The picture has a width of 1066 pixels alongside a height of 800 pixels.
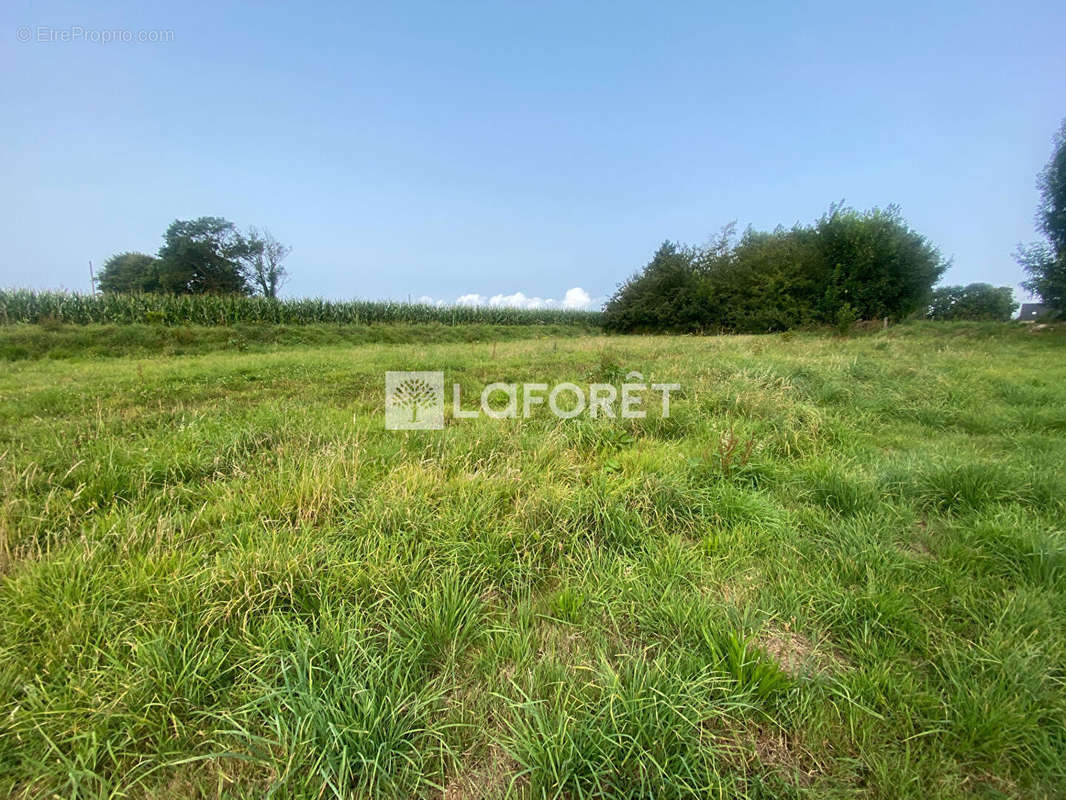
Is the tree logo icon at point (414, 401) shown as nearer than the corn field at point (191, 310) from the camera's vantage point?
Yes

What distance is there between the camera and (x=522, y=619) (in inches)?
59.9

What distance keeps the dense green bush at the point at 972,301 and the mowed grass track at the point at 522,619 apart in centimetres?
4086

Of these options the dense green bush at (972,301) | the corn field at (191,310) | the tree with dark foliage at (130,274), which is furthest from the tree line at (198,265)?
the dense green bush at (972,301)

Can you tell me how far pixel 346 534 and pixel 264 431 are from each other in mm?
1860

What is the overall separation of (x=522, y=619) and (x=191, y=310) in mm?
20475

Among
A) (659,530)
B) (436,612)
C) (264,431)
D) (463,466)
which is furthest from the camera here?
→ (264,431)

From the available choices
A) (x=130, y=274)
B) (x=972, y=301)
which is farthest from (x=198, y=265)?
(x=972, y=301)

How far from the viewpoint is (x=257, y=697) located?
1.22m

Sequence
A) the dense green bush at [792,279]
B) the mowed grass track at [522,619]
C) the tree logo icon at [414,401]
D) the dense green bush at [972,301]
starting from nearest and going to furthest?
the mowed grass track at [522,619]
the tree logo icon at [414,401]
the dense green bush at [792,279]
the dense green bush at [972,301]

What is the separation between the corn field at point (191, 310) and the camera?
43.1 feet

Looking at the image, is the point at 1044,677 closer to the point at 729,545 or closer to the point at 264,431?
the point at 729,545

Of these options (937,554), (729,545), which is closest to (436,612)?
(729,545)

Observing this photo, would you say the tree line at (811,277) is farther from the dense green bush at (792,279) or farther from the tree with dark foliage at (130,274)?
the tree with dark foliage at (130,274)

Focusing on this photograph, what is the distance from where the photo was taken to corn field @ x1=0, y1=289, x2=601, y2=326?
517 inches
